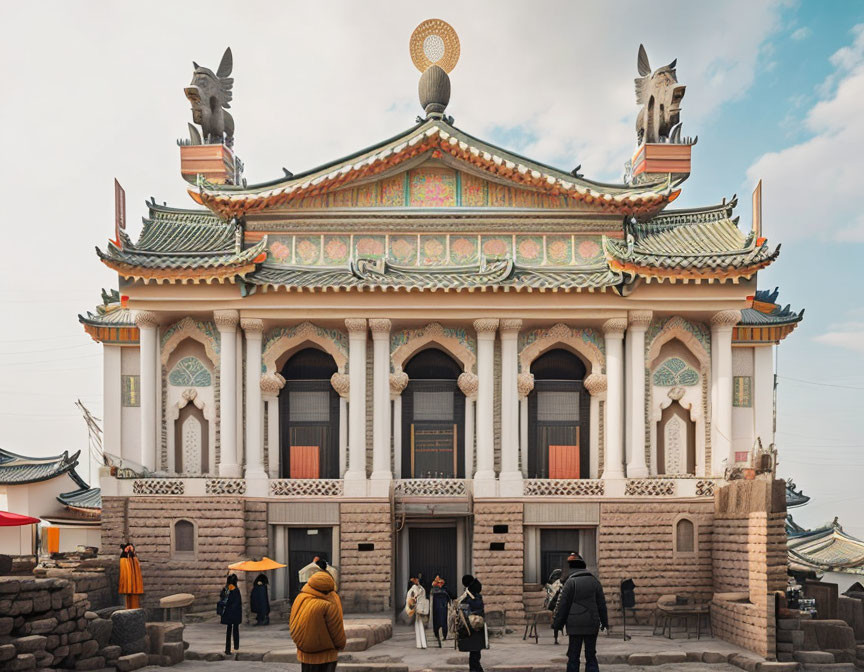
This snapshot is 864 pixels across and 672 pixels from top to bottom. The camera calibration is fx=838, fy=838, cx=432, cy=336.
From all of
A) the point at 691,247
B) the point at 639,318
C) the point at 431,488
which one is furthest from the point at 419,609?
the point at 691,247

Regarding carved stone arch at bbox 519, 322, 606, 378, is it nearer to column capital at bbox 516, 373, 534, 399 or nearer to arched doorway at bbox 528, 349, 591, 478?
column capital at bbox 516, 373, 534, 399

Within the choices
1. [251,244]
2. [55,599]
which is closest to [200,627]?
[55,599]

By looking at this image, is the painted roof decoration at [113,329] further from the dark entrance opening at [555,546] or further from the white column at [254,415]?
the dark entrance opening at [555,546]

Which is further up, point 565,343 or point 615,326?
point 615,326

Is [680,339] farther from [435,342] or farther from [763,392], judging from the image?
[435,342]

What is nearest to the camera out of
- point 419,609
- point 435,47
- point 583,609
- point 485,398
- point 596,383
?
point 583,609

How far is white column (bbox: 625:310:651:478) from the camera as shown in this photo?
24.0 m

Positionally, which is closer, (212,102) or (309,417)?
(309,417)

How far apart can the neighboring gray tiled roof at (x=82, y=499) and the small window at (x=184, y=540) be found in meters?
11.6

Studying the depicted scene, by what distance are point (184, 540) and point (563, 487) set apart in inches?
425

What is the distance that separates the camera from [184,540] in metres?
23.5

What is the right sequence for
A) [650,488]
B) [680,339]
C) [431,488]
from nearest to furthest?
[650,488] → [431,488] → [680,339]

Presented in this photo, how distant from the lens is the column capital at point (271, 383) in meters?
24.5

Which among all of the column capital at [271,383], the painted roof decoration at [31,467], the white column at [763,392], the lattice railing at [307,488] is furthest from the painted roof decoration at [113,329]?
the white column at [763,392]
